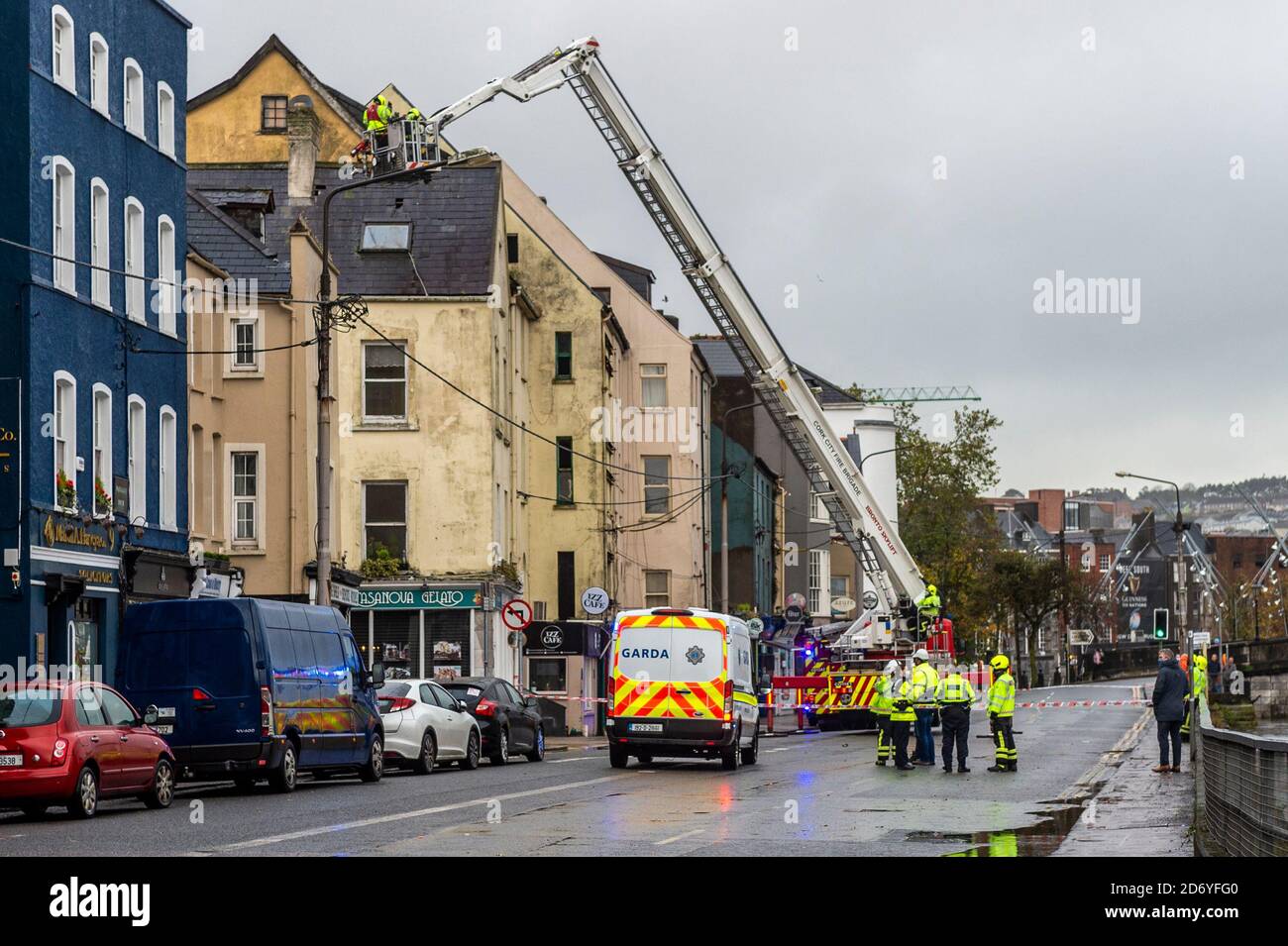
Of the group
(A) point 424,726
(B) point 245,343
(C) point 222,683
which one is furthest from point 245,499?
(C) point 222,683

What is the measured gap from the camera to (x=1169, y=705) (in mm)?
29703

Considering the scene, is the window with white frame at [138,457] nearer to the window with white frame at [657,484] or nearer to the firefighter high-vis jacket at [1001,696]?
the firefighter high-vis jacket at [1001,696]

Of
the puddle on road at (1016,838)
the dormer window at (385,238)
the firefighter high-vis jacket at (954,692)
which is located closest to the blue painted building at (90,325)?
the dormer window at (385,238)

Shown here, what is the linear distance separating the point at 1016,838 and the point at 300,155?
34547 mm

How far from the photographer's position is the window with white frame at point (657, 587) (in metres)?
67.6

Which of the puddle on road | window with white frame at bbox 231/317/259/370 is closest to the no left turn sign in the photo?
Answer: window with white frame at bbox 231/317/259/370

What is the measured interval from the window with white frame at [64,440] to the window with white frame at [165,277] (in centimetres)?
472

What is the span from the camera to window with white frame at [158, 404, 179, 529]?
35375mm

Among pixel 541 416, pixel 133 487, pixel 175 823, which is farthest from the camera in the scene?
pixel 541 416

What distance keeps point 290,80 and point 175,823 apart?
37319 millimetres

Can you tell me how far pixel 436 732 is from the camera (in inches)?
1206

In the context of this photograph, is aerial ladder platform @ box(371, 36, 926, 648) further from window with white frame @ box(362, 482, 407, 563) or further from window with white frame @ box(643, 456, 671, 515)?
window with white frame @ box(643, 456, 671, 515)
